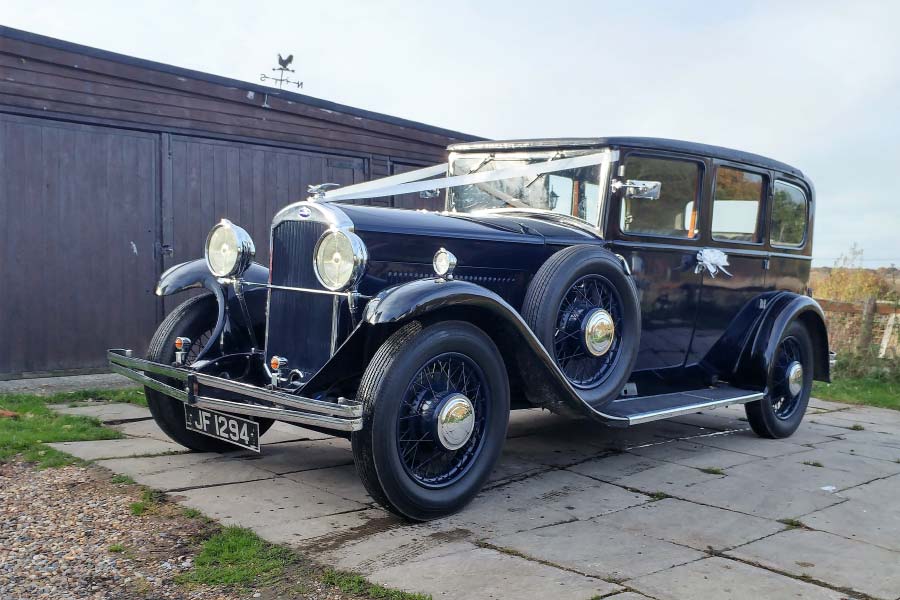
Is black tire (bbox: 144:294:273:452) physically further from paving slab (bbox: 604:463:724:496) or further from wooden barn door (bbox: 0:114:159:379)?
wooden barn door (bbox: 0:114:159:379)

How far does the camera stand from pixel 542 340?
4.19 metres

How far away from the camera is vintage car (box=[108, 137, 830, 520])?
3.62 m

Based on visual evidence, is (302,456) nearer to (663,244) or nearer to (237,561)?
(237,561)

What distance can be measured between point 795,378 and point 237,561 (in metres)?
4.32

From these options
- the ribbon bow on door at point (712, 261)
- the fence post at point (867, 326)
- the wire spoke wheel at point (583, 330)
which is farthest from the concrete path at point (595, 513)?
the fence post at point (867, 326)

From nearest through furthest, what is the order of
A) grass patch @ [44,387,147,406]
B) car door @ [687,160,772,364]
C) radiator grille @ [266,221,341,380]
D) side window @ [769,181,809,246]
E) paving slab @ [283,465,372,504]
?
paving slab @ [283,465,372,504], radiator grille @ [266,221,341,380], car door @ [687,160,772,364], side window @ [769,181,809,246], grass patch @ [44,387,147,406]

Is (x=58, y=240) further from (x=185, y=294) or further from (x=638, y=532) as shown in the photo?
(x=638, y=532)

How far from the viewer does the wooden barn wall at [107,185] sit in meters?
7.36

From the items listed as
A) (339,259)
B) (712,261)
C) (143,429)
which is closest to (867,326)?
(712,261)

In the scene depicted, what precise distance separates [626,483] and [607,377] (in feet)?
1.91

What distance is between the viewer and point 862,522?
12.5ft

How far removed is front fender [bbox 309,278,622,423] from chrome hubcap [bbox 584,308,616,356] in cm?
33

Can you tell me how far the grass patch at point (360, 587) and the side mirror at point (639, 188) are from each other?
2886mm

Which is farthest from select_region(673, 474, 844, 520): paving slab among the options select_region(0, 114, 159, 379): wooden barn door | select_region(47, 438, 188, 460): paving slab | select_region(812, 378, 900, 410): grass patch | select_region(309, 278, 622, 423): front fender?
select_region(0, 114, 159, 379): wooden barn door
